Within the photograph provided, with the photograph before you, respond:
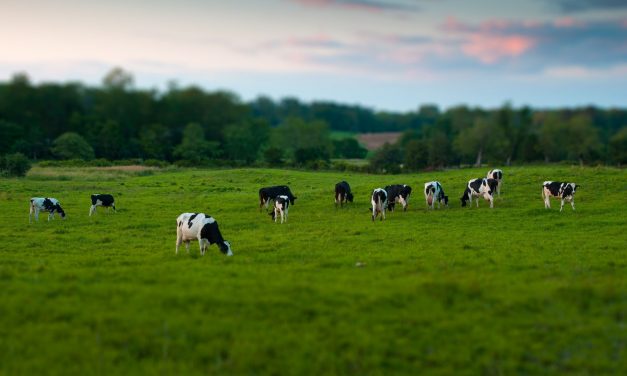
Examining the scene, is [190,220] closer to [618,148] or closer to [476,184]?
[476,184]

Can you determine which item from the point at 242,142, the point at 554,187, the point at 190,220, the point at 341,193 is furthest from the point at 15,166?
the point at 242,142

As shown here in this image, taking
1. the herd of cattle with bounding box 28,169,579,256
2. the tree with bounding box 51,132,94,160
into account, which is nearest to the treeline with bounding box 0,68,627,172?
the tree with bounding box 51,132,94,160

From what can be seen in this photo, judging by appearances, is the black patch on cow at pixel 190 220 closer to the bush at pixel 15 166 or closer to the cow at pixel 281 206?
the cow at pixel 281 206

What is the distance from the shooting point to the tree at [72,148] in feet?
280

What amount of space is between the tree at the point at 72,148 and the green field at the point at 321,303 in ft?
211

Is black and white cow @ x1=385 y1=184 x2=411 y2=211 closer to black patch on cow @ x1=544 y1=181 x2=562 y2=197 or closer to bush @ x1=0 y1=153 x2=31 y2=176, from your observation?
black patch on cow @ x1=544 y1=181 x2=562 y2=197

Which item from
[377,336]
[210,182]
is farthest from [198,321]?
[210,182]

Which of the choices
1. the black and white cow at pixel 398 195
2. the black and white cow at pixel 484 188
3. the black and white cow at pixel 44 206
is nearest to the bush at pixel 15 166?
the black and white cow at pixel 44 206

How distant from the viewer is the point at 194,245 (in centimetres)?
2309

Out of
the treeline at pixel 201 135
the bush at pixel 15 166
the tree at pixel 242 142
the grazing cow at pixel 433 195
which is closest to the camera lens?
the grazing cow at pixel 433 195

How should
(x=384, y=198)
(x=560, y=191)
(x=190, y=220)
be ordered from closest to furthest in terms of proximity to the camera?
(x=190, y=220) < (x=384, y=198) < (x=560, y=191)

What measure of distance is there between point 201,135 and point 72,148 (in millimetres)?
25545

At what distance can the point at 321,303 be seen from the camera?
13.4 meters

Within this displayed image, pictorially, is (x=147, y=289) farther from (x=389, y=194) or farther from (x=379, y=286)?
(x=389, y=194)
